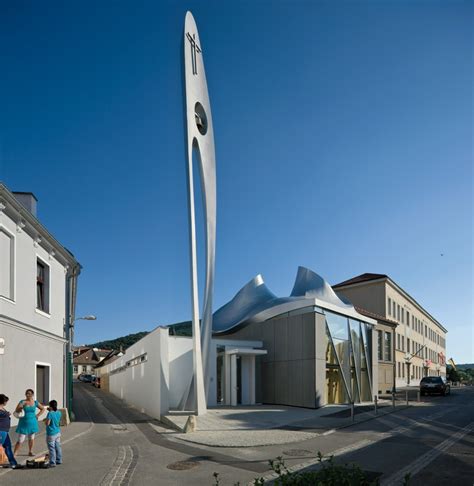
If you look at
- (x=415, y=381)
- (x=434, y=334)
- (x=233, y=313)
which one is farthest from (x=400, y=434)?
(x=434, y=334)

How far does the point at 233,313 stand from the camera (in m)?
41.8

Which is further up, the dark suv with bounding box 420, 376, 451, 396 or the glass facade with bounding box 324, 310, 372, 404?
the glass facade with bounding box 324, 310, 372, 404

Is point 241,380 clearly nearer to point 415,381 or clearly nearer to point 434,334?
point 415,381

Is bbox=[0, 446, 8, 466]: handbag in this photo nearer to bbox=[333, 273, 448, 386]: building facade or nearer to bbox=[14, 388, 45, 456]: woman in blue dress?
bbox=[14, 388, 45, 456]: woman in blue dress

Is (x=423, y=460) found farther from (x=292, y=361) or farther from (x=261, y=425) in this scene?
(x=292, y=361)

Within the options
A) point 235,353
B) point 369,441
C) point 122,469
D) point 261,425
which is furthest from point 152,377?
point 122,469

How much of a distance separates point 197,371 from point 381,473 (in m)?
12.3

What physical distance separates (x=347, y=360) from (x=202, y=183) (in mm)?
13813

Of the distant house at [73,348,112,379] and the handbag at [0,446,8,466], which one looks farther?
the distant house at [73,348,112,379]

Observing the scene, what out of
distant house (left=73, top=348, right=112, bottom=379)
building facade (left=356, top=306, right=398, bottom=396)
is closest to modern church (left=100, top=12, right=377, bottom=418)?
building facade (left=356, top=306, right=398, bottom=396)

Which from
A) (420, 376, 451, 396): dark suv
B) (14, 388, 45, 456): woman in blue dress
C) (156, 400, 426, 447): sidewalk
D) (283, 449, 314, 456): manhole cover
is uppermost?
(14, 388, 45, 456): woman in blue dress

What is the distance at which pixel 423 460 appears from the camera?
10.8m

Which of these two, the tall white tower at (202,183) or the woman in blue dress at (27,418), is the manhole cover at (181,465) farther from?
the tall white tower at (202,183)

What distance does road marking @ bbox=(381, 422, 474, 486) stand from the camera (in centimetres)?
880
